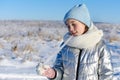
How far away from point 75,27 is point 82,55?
249 millimetres

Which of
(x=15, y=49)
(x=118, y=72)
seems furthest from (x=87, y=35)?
(x=15, y=49)

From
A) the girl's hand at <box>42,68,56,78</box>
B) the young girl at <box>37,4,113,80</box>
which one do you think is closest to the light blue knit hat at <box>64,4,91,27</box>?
the young girl at <box>37,4,113,80</box>

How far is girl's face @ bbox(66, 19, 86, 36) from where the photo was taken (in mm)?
3355

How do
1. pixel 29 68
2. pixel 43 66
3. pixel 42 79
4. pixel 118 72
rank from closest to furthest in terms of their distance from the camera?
pixel 43 66
pixel 42 79
pixel 118 72
pixel 29 68

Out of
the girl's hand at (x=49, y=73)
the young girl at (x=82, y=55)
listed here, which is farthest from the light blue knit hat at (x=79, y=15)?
the girl's hand at (x=49, y=73)

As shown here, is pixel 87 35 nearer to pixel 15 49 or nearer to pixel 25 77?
pixel 25 77

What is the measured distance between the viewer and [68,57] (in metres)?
3.35

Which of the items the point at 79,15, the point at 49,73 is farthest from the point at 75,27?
the point at 49,73

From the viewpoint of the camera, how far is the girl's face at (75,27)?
11.0 ft

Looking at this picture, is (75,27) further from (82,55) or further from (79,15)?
(82,55)

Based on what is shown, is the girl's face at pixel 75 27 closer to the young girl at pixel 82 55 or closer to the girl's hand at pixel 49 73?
the young girl at pixel 82 55

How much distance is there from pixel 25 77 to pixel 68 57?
4323 millimetres

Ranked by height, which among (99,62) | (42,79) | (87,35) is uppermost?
(87,35)

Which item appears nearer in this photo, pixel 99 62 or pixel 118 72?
pixel 99 62
